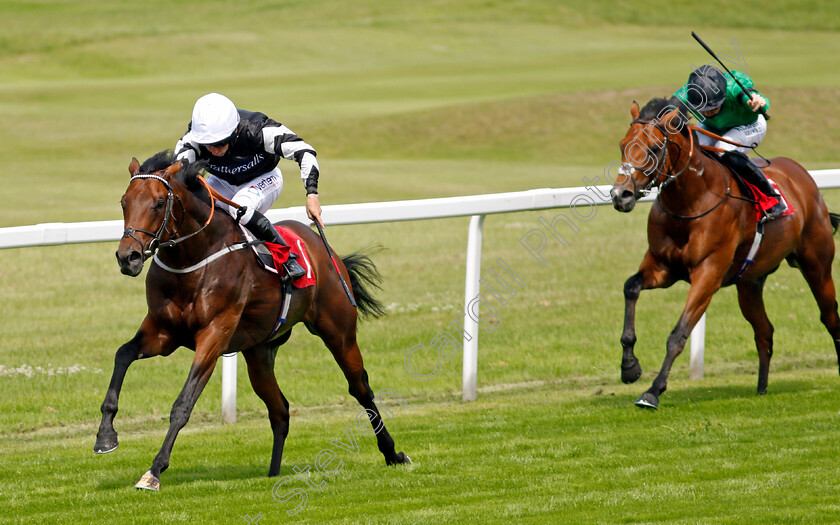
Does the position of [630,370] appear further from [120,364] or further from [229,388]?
[120,364]

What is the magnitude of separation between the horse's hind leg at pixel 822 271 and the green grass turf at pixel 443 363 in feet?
1.50

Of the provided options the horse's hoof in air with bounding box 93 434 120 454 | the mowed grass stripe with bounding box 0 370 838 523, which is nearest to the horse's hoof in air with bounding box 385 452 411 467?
the mowed grass stripe with bounding box 0 370 838 523

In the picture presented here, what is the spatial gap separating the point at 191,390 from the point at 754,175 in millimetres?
4152

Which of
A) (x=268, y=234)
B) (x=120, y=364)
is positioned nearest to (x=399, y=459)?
(x=268, y=234)

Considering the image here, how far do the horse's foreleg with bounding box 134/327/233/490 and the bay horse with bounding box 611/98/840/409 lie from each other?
2432 millimetres

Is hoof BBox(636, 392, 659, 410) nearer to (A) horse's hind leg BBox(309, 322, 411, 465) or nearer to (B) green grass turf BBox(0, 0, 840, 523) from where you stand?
(B) green grass turf BBox(0, 0, 840, 523)

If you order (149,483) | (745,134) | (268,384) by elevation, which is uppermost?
(745,134)

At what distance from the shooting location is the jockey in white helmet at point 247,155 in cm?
561

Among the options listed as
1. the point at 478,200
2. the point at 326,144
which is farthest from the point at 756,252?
the point at 326,144

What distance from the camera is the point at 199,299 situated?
5.32 m

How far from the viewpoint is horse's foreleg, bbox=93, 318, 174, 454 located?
4.97m

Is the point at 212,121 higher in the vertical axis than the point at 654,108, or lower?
higher

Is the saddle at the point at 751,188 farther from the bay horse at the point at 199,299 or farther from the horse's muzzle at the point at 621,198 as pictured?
the bay horse at the point at 199,299

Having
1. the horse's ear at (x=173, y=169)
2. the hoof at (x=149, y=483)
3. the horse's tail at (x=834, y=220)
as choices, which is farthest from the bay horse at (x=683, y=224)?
the hoof at (x=149, y=483)
